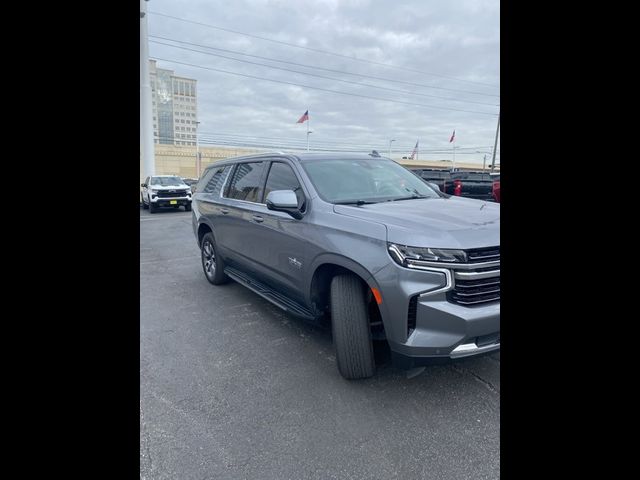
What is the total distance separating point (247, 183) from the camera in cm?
480

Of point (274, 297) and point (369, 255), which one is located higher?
point (369, 255)

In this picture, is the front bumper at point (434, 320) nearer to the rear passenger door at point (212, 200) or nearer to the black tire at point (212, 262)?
the rear passenger door at point (212, 200)

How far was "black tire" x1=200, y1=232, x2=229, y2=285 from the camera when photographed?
219 inches

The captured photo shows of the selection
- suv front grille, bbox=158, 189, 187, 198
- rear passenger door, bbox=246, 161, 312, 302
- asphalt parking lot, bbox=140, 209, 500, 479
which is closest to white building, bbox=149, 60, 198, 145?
suv front grille, bbox=158, 189, 187, 198

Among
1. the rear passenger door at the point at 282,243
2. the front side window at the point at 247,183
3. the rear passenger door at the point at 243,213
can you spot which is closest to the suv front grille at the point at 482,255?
the rear passenger door at the point at 282,243

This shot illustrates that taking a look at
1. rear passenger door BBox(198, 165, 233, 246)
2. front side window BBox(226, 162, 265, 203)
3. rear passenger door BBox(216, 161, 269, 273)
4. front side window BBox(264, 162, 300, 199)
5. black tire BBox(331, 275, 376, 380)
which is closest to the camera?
black tire BBox(331, 275, 376, 380)

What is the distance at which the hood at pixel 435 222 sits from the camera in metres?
2.52

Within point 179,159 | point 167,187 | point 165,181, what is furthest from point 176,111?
point 167,187

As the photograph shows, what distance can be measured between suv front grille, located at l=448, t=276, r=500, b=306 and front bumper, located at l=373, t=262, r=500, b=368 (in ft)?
0.11

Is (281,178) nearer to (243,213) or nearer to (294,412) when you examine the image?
(243,213)

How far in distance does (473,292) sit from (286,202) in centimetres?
172

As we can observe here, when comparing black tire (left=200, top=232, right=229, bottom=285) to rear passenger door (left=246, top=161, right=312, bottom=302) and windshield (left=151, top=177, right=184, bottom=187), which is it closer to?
rear passenger door (left=246, top=161, right=312, bottom=302)
